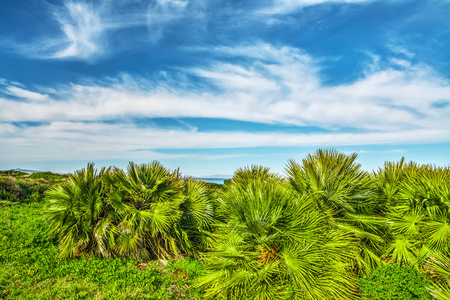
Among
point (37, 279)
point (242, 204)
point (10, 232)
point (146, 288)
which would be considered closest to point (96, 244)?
point (37, 279)

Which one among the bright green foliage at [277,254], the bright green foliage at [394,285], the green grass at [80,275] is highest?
the bright green foliage at [277,254]

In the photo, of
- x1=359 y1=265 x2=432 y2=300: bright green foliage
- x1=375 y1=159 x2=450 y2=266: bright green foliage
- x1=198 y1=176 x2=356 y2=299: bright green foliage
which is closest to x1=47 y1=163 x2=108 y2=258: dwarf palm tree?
x1=198 y1=176 x2=356 y2=299: bright green foliage

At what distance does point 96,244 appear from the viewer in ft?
25.7

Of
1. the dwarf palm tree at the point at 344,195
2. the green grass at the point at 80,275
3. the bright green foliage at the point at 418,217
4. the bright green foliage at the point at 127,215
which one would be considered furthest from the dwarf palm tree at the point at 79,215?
the bright green foliage at the point at 418,217

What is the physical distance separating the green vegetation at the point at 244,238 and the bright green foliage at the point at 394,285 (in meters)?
0.02

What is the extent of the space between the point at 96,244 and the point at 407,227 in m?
8.31

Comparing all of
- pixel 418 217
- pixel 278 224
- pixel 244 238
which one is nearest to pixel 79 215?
pixel 244 238

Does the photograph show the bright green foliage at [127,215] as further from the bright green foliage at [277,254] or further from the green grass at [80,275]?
the bright green foliage at [277,254]

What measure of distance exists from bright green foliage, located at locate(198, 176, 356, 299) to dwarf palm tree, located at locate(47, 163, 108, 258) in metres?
4.13

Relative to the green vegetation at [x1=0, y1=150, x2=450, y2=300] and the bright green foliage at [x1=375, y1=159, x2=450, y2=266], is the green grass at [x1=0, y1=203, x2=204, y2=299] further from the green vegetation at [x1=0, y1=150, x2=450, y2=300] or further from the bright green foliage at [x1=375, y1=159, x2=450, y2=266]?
the bright green foliage at [x1=375, y1=159, x2=450, y2=266]

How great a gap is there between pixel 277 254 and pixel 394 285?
2.42 metres

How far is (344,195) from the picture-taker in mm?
6258

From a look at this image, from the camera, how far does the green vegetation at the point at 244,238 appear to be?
205 inches

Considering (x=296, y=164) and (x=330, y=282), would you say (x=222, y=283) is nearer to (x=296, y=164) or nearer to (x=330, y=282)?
(x=330, y=282)
